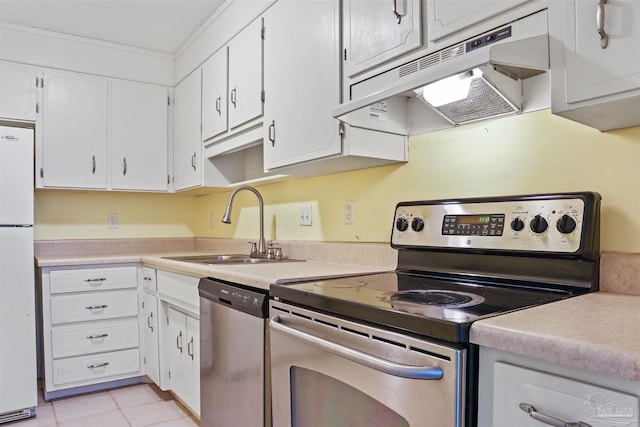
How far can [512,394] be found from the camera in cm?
73

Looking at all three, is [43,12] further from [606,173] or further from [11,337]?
[606,173]

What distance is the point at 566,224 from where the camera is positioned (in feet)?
3.74

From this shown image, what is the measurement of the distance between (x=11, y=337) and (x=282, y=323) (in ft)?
6.35

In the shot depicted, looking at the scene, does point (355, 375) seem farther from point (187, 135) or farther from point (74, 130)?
point (74, 130)

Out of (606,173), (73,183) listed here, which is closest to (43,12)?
(73,183)

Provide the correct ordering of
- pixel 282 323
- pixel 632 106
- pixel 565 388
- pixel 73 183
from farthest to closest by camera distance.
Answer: pixel 73 183 → pixel 282 323 → pixel 632 106 → pixel 565 388

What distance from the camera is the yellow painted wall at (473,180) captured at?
115 centimetres

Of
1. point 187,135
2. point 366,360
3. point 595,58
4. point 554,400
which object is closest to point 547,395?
point 554,400

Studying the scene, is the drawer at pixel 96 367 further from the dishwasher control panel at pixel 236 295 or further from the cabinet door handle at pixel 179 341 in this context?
Answer: the dishwasher control panel at pixel 236 295

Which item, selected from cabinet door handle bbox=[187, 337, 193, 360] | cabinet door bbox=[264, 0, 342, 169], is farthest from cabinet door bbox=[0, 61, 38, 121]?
cabinet door handle bbox=[187, 337, 193, 360]

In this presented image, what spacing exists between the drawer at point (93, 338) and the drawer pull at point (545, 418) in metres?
2.60

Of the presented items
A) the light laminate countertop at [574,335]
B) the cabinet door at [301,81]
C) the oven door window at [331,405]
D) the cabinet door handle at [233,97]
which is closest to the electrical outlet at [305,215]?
the cabinet door at [301,81]

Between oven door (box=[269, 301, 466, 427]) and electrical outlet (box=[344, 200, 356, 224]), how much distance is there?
75cm

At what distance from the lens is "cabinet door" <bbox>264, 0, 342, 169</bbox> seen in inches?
65.6
